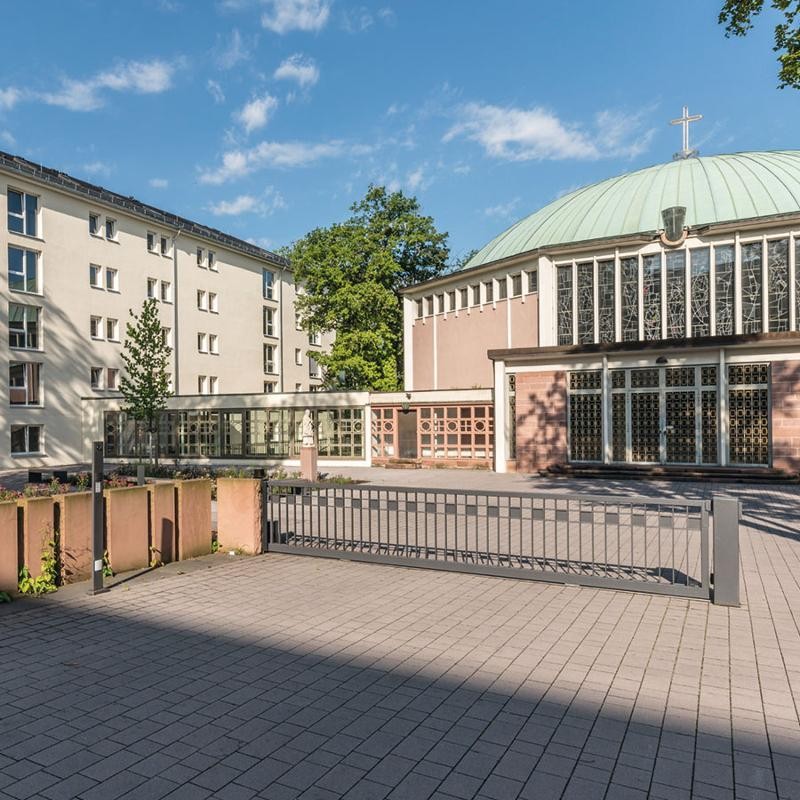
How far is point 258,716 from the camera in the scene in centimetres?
413

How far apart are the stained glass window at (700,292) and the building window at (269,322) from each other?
30.6 meters

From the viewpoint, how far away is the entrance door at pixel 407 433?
2719 centimetres

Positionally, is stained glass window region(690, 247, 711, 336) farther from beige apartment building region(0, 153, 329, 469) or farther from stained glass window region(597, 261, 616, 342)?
beige apartment building region(0, 153, 329, 469)

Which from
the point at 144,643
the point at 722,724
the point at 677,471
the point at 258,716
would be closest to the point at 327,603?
the point at 144,643

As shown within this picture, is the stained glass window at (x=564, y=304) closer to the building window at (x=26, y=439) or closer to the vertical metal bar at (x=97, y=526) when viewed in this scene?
the vertical metal bar at (x=97, y=526)

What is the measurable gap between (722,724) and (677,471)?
17.7m

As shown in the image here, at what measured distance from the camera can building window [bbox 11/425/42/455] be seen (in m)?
29.8

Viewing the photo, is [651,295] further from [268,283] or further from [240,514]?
[268,283]

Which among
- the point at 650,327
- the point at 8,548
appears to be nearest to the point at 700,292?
the point at 650,327

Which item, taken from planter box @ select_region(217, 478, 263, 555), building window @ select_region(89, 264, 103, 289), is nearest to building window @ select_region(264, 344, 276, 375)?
building window @ select_region(89, 264, 103, 289)

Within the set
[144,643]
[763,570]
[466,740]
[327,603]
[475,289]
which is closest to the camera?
[466,740]

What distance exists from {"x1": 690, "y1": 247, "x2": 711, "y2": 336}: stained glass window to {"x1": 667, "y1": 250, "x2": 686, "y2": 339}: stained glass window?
315 millimetres

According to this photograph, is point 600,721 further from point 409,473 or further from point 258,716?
point 409,473

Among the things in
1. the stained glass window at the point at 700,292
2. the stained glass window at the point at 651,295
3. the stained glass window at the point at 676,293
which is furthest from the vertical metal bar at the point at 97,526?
the stained glass window at the point at 700,292
